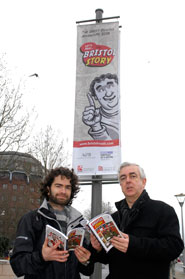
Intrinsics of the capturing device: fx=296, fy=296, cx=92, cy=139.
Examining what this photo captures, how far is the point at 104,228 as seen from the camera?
2.85 metres

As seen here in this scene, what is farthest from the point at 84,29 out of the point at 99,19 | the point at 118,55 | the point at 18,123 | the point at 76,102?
the point at 18,123

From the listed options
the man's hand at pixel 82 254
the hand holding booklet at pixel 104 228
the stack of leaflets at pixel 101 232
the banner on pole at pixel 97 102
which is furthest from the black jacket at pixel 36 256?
the banner on pole at pixel 97 102

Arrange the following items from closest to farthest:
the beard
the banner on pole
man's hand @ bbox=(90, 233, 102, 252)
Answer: man's hand @ bbox=(90, 233, 102, 252) < the beard < the banner on pole

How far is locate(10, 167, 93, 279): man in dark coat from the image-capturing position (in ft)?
9.53

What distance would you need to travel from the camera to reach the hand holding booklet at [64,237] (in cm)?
274

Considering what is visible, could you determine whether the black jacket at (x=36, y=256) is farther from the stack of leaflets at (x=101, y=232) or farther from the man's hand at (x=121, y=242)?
the man's hand at (x=121, y=242)

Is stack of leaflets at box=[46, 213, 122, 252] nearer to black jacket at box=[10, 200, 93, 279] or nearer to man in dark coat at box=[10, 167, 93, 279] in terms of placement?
man in dark coat at box=[10, 167, 93, 279]

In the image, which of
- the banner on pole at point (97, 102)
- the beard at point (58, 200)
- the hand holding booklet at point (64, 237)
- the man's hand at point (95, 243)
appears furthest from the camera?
the banner on pole at point (97, 102)

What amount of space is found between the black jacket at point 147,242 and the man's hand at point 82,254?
0.80 ft

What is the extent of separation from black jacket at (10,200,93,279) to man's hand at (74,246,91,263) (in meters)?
0.14

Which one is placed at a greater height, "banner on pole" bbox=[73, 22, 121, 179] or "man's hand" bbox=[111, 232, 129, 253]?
"banner on pole" bbox=[73, 22, 121, 179]

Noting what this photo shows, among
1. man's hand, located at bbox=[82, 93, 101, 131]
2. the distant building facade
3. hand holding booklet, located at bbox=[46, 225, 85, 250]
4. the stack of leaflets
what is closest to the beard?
hand holding booklet, located at bbox=[46, 225, 85, 250]

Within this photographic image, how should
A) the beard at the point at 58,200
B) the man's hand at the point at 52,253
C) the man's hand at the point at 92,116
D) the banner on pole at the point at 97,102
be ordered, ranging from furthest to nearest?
the man's hand at the point at 92,116
the banner on pole at the point at 97,102
the beard at the point at 58,200
the man's hand at the point at 52,253

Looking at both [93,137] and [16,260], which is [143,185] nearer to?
[16,260]
